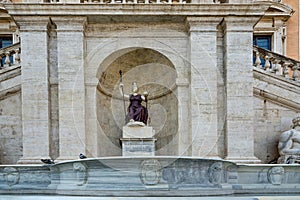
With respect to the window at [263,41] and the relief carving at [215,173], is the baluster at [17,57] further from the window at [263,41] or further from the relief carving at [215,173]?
the window at [263,41]

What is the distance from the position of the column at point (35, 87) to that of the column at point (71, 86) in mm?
339

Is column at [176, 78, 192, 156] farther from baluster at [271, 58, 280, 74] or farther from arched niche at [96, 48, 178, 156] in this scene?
baluster at [271, 58, 280, 74]

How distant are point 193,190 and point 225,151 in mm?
3296

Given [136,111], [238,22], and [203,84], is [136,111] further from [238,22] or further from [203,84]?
[238,22]

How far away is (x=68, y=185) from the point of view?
827cm

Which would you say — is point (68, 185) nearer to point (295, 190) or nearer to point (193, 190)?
point (193, 190)

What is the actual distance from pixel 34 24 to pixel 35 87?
162cm

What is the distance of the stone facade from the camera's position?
10914mm

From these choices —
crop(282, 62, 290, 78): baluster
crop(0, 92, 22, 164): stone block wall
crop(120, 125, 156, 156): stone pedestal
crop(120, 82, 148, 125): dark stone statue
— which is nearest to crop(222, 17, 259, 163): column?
crop(282, 62, 290, 78): baluster

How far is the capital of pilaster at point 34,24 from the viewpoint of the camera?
36.0 ft

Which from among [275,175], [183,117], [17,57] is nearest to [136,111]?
[183,117]

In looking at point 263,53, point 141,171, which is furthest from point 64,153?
point 263,53

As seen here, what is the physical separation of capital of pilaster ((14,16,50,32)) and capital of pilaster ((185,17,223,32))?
12.0 feet

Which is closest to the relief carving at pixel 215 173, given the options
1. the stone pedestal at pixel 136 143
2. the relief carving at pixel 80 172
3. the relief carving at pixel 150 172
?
the relief carving at pixel 150 172
